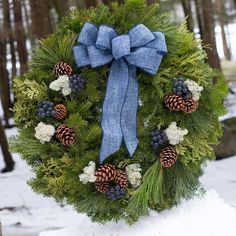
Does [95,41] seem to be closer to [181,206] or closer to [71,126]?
[71,126]

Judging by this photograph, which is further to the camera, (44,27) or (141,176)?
(44,27)

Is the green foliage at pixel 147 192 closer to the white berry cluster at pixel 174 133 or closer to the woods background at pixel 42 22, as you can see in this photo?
the white berry cluster at pixel 174 133

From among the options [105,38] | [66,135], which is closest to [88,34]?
[105,38]

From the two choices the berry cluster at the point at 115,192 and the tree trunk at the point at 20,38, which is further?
the tree trunk at the point at 20,38

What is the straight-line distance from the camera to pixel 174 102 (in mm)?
2266

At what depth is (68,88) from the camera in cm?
231

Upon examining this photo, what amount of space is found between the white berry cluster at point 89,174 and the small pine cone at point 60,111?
255mm

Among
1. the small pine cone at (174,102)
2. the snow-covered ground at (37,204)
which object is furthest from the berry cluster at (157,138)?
the snow-covered ground at (37,204)

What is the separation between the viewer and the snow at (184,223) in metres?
2.36

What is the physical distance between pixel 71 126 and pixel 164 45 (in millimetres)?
566

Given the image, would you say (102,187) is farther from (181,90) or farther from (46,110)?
(181,90)

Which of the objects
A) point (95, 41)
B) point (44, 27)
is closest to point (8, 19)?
point (44, 27)

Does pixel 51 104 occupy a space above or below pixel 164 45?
below

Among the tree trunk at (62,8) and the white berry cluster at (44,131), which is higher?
the tree trunk at (62,8)
